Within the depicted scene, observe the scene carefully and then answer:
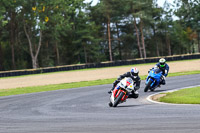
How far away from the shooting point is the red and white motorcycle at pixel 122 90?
13305mm

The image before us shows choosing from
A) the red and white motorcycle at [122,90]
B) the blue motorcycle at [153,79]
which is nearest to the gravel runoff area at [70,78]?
the blue motorcycle at [153,79]

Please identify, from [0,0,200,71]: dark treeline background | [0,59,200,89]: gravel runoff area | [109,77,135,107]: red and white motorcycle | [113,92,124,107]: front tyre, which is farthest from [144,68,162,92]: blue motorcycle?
[0,0,200,71]: dark treeline background

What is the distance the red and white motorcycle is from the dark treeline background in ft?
143

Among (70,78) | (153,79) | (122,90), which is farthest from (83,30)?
(122,90)

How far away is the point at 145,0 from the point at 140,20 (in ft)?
15.9

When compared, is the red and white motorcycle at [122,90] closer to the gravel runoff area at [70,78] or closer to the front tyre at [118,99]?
the front tyre at [118,99]

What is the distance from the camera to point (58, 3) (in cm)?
5806

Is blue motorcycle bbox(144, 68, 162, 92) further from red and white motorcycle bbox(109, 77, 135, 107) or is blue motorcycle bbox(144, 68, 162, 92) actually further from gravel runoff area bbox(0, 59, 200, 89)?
gravel runoff area bbox(0, 59, 200, 89)

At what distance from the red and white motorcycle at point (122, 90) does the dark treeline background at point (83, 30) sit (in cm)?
4357

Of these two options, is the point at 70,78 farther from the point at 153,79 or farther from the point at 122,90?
the point at 122,90

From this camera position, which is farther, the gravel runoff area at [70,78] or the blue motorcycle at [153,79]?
the gravel runoff area at [70,78]

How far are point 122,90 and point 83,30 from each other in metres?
60.0

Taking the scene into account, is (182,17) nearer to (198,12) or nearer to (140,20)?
(198,12)

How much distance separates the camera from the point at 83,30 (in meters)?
72.8
